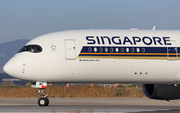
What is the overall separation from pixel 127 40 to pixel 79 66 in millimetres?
3374

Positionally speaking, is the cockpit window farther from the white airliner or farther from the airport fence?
the airport fence

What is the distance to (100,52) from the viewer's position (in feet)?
73.1

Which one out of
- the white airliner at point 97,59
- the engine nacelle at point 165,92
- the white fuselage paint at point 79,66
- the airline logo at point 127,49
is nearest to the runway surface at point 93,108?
the engine nacelle at point 165,92

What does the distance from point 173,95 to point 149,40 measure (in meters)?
3.84

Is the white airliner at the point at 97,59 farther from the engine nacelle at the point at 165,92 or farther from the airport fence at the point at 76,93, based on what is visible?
the airport fence at the point at 76,93

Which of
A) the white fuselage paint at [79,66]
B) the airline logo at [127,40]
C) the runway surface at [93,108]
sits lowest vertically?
the runway surface at [93,108]

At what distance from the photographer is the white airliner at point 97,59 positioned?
866 inches

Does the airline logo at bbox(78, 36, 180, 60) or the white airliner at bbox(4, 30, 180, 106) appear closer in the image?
the white airliner at bbox(4, 30, 180, 106)

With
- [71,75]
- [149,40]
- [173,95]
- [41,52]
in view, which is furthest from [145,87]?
[41,52]

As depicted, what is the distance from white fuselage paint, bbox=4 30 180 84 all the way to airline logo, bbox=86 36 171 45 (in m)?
0.17

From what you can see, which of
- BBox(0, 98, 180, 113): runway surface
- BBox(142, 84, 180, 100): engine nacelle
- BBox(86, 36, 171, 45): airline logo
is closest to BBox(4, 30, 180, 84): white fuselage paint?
BBox(86, 36, 171, 45): airline logo

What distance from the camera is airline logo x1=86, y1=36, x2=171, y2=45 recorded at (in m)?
22.6

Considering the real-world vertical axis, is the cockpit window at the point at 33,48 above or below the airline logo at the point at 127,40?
below

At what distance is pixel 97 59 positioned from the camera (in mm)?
22203
